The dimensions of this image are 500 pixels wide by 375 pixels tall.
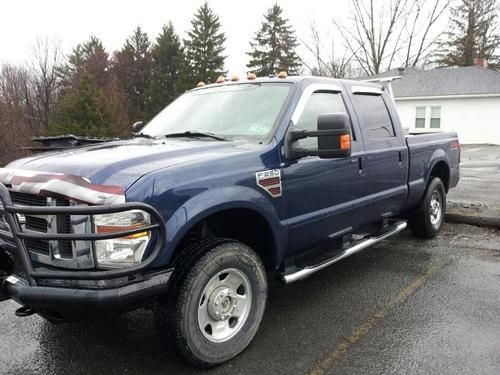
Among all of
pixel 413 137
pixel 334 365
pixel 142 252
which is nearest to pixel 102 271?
pixel 142 252

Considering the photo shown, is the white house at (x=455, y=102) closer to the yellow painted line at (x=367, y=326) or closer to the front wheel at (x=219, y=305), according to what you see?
the yellow painted line at (x=367, y=326)

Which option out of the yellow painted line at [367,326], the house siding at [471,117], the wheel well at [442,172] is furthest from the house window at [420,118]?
the yellow painted line at [367,326]

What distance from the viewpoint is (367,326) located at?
11.7 feet

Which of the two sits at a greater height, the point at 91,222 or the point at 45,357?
the point at 91,222

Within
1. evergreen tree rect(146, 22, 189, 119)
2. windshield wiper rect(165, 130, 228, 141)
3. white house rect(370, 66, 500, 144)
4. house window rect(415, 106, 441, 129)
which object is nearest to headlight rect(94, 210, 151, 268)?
windshield wiper rect(165, 130, 228, 141)

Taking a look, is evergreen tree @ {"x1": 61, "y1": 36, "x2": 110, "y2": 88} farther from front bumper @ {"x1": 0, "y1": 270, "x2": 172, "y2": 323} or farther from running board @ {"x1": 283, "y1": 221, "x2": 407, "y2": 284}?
front bumper @ {"x1": 0, "y1": 270, "x2": 172, "y2": 323}

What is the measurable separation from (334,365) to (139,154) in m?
1.89

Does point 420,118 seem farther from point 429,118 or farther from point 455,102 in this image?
point 455,102

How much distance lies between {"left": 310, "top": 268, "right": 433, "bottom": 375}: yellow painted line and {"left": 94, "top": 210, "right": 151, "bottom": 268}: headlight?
1374 millimetres

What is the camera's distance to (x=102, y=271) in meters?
2.47

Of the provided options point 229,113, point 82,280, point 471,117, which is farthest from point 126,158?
point 471,117

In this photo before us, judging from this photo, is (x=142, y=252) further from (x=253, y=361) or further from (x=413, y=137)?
(x=413, y=137)

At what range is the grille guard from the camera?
2.35 metres

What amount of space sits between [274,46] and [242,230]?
4243 centimetres
